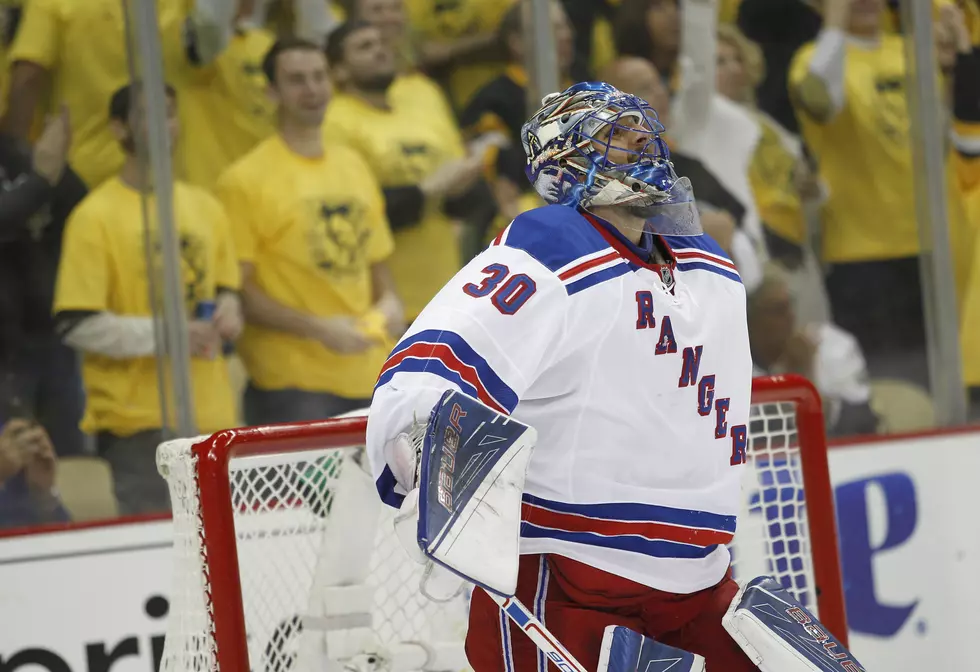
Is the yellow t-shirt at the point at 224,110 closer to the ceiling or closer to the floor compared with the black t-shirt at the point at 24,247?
closer to the ceiling

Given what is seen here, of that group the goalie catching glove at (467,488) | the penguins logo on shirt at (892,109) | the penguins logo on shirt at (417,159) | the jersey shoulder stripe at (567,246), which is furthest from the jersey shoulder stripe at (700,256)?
the penguins logo on shirt at (892,109)

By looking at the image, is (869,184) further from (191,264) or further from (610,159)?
(610,159)

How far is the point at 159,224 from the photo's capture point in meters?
2.94

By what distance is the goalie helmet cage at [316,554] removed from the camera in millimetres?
1866

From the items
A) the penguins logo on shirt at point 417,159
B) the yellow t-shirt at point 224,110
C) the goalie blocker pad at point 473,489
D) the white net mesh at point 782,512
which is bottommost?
the white net mesh at point 782,512

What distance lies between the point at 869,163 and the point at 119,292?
198 cm

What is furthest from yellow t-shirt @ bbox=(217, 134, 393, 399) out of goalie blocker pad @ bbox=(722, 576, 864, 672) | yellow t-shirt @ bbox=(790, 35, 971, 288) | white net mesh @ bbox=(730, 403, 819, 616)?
goalie blocker pad @ bbox=(722, 576, 864, 672)

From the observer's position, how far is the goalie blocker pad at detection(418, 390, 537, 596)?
130 cm

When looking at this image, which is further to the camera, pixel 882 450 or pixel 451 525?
pixel 882 450

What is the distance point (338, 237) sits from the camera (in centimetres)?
314

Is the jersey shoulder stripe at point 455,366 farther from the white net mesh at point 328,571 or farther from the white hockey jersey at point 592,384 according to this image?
the white net mesh at point 328,571

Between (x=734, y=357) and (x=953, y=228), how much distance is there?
2.16 meters

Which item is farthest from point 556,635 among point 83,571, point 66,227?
point 66,227

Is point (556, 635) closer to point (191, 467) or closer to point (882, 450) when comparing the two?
point (191, 467)
